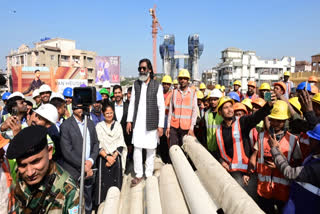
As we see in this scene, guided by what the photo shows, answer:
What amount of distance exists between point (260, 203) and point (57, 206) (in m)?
2.06

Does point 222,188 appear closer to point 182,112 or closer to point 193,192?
point 193,192

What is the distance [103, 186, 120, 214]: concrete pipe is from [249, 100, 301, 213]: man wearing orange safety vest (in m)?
1.73

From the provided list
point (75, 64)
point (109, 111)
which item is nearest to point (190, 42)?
point (75, 64)

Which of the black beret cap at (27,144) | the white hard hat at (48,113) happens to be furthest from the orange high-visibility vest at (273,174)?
the white hard hat at (48,113)

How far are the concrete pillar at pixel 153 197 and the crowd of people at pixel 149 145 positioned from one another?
365 mm

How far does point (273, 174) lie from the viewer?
7.41 feet

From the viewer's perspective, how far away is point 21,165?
4.33 feet

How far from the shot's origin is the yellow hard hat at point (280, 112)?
2.28 m

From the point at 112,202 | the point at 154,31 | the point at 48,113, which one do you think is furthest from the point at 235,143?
the point at 154,31

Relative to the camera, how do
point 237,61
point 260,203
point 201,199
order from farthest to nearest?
1. point 237,61
2. point 260,203
3. point 201,199

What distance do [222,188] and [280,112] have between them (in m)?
1.02

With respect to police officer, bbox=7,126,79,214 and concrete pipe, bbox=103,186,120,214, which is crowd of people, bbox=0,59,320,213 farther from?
concrete pipe, bbox=103,186,120,214

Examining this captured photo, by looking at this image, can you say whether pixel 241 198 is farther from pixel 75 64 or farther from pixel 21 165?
pixel 75 64

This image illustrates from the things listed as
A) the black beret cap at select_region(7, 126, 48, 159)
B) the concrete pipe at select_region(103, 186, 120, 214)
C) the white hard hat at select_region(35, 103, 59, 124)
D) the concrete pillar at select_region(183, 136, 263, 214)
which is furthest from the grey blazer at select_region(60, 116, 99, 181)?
the concrete pillar at select_region(183, 136, 263, 214)
